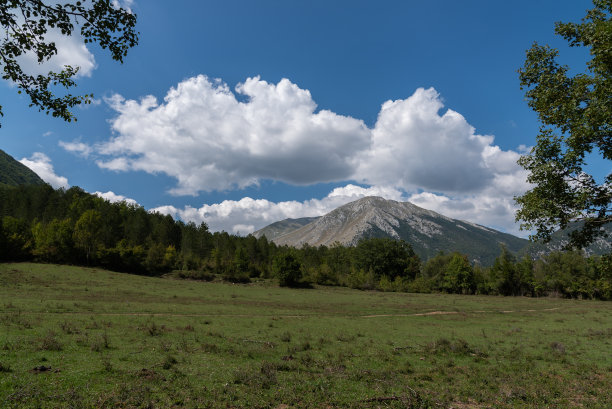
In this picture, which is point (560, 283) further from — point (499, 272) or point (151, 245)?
point (151, 245)

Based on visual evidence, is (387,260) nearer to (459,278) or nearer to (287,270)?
(459,278)

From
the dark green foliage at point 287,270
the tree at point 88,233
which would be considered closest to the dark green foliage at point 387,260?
the dark green foliage at point 287,270

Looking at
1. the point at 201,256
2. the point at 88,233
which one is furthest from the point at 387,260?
the point at 88,233

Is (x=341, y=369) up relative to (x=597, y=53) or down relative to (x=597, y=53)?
down

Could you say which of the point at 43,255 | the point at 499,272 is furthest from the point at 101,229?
the point at 499,272

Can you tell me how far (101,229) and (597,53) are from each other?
121574 mm

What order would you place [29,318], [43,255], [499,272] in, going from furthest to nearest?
1. [499,272]
2. [43,255]
3. [29,318]

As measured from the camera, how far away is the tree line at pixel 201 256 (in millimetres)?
94694

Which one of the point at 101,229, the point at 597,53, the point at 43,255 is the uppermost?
the point at 597,53

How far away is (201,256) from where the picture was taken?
14062cm

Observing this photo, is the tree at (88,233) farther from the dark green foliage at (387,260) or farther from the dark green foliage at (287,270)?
the dark green foliage at (387,260)

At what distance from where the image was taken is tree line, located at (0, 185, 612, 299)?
3728 inches

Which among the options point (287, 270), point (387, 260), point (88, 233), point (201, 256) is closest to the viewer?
point (88, 233)

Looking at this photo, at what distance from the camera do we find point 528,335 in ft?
111
